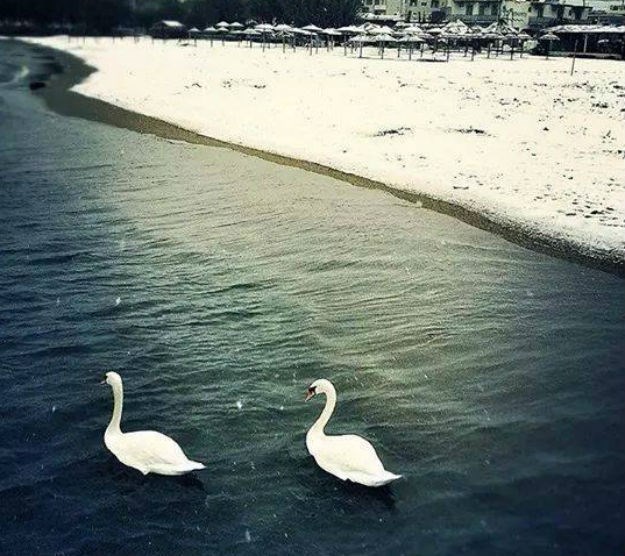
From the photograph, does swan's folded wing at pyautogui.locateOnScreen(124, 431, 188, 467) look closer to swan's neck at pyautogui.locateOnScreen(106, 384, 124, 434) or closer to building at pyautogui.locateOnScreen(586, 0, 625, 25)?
swan's neck at pyautogui.locateOnScreen(106, 384, 124, 434)

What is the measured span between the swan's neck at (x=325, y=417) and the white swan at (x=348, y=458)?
16mm

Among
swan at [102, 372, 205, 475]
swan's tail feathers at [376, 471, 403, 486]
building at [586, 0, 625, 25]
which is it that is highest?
building at [586, 0, 625, 25]

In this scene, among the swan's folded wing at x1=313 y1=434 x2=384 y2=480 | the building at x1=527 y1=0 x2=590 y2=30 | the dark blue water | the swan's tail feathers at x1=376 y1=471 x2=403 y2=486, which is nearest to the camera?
the dark blue water

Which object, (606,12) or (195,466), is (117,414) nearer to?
(195,466)

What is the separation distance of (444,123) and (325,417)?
1131 inches

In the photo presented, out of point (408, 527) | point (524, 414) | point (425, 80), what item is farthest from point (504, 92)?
point (408, 527)

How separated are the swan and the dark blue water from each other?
244 mm

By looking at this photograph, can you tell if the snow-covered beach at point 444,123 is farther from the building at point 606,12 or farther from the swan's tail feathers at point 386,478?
the swan's tail feathers at point 386,478

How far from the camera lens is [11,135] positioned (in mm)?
36688

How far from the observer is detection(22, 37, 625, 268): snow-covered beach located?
909 inches

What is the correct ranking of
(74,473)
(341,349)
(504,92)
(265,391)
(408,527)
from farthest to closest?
(504,92) → (341,349) → (265,391) → (74,473) → (408,527)

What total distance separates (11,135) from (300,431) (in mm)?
31602

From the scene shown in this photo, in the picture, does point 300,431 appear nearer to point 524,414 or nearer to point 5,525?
point 524,414

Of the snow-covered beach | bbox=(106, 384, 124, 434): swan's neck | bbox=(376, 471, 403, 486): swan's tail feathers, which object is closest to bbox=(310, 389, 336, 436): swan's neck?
bbox=(376, 471, 403, 486): swan's tail feathers
